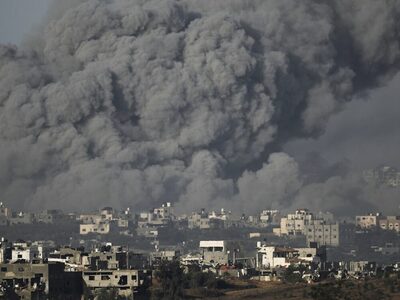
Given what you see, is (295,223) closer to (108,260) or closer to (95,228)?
(95,228)

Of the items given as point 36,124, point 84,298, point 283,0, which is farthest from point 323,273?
point 283,0

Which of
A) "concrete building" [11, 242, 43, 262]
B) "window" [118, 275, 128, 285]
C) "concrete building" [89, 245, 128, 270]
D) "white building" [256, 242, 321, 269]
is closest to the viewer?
"window" [118, 275, 128, 285]

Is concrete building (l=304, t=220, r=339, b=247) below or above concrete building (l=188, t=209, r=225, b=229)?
below

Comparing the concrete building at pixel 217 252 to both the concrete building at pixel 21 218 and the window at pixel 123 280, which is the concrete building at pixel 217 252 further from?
the window at pixel 123 280

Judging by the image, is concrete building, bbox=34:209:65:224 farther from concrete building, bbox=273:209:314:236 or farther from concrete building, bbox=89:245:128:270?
concrete building, bbox=89:245:128:270

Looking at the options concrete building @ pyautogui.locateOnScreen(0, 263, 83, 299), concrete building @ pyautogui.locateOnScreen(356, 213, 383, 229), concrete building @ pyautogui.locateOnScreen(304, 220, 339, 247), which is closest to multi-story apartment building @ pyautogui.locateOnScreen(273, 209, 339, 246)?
concrete building @ pyautogui.locateOnScreen(304, 220, 339, 247)

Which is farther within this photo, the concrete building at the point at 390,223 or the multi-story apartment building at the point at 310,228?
the concrete building at the point at 390,223

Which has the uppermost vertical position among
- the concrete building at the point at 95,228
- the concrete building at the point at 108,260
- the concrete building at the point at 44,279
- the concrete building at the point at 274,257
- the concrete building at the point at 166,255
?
the concrete building at the point at 95,228

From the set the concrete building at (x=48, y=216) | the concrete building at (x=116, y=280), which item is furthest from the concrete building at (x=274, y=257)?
the concrete building at (x=48, y=216)

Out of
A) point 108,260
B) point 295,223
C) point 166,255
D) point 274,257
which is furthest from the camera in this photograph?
point 295,223

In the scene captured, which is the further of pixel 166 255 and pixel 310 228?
pixel 310 228

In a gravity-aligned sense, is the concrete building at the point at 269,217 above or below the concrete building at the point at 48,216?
above

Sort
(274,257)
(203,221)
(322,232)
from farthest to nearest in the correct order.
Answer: (203,221) → (322,232) → (274,257)

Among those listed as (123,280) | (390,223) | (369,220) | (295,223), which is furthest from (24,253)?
(390,223)
